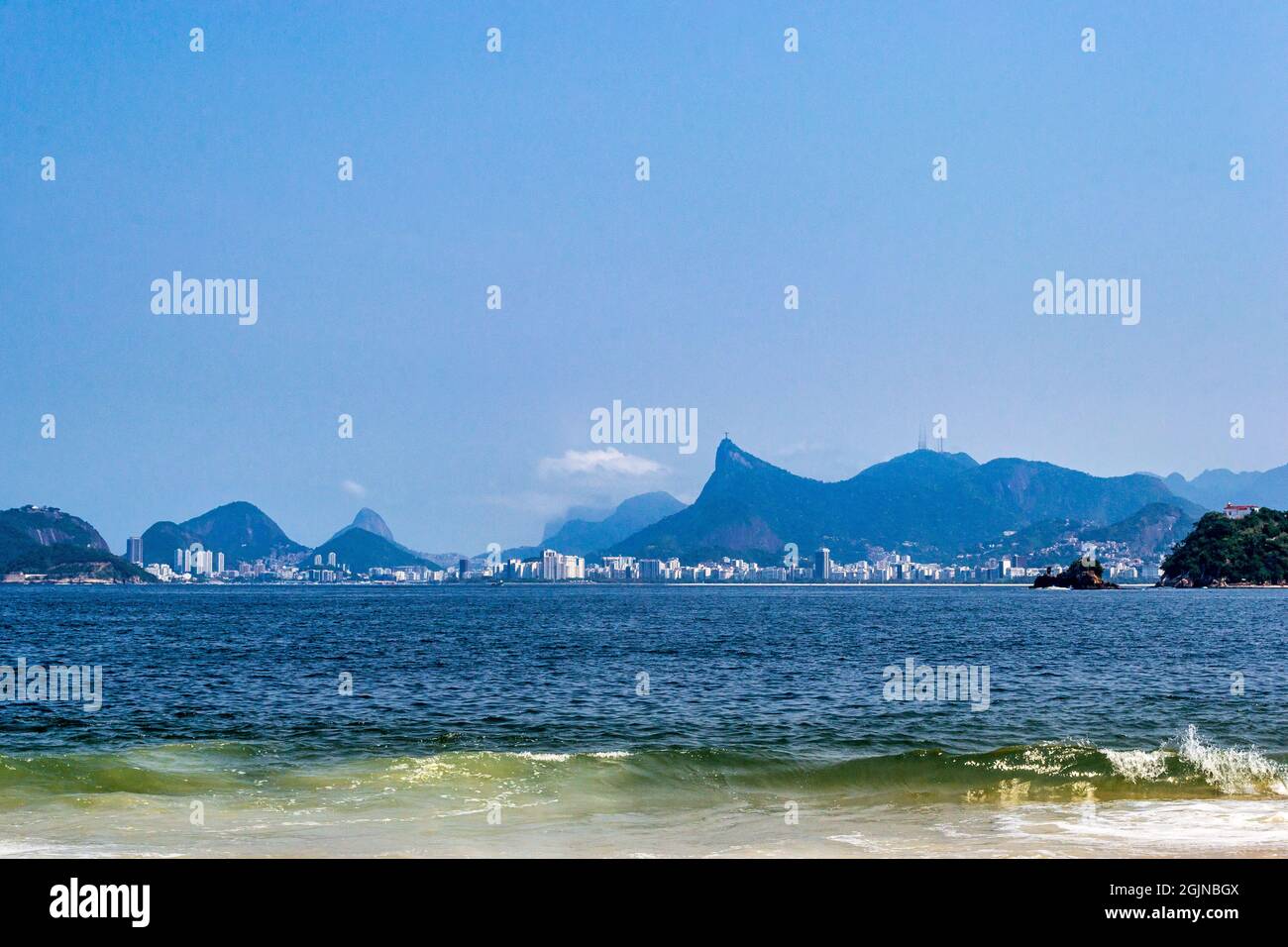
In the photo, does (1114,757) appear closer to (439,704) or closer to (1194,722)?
(1194,722)

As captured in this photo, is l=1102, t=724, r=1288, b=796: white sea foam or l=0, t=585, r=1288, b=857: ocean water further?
l=1102, t=724, r=1288, b=796: white sea foam
